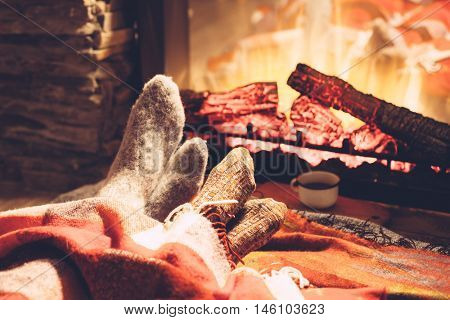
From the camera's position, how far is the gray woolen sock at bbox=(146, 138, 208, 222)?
1.23 m

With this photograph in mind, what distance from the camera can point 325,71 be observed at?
1.76 meters

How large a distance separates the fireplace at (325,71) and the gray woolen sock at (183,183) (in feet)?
1.06

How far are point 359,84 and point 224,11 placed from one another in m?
0.52

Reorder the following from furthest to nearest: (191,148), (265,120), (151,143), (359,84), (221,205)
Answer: (359,84) < (265,120) < (151,143) < (191,148) < (221,205)

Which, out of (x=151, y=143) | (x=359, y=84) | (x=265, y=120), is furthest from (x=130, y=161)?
(x=359, y=84)

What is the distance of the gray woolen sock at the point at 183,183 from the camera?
1229mm

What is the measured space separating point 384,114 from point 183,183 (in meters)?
0.60

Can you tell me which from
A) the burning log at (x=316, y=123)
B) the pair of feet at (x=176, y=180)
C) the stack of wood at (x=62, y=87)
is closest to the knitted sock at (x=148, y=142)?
the pair of feet at (x=176, y=180)

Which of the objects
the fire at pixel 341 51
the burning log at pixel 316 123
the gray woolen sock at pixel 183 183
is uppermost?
the fire at pixel 341 51

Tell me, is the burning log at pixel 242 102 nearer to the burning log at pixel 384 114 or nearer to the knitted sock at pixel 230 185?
the burning log at pixel 384 114

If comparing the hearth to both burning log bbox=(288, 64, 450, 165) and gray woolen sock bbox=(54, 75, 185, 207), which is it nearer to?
burning log bbox=(288, 64, 450, 165)

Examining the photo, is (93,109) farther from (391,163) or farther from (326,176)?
(391,163)

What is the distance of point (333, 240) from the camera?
49.6 inches

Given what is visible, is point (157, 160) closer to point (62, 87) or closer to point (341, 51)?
point (62, 87)
